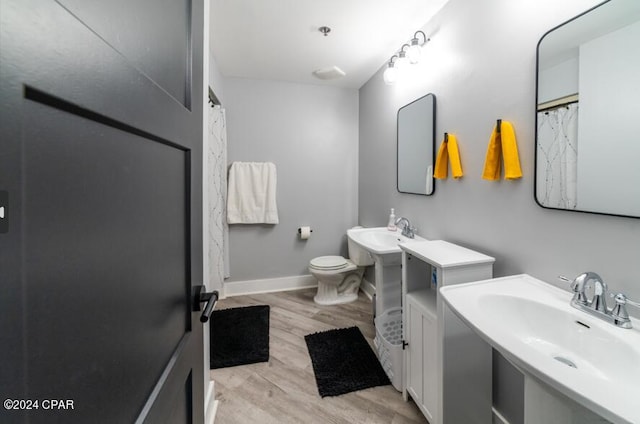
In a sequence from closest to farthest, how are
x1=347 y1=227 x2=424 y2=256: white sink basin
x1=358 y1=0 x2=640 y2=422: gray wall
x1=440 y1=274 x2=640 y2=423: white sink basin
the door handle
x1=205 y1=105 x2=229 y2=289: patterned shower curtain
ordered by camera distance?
x1=440 y1=274 x2=640 y2=423: white sink basin
the door handle
x1=358 y1=0 x2=640 y2=422: gray wall
x1=347 y1=227 x2=424 y2=256: white sink basin
x1=205 y1=105 x2=229 y2=289: patterned shower curtain

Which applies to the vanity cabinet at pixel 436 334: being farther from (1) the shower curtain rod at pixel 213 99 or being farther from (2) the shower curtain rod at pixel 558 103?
(1) the shower curtain rod at pixel 213 99

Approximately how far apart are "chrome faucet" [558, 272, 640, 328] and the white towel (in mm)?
2464

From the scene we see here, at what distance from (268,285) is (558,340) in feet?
8.51

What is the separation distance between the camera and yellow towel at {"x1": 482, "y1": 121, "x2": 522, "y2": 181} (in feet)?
3.81

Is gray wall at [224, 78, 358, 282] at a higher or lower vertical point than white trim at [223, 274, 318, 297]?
higher

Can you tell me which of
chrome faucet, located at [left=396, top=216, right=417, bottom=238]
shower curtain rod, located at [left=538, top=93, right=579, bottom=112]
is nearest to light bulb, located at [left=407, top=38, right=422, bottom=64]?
shower curtain rod, located at [left=538, top=93, right=579, bottom=112]

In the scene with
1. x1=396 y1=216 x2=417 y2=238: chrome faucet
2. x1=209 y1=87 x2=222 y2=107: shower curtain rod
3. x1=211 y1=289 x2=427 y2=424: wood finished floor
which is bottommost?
x1=211 y1=289 x2=427 y2=424: wood finished floor

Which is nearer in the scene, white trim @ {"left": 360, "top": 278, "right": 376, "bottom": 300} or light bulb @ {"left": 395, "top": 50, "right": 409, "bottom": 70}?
light bulb @ {"left": 395, "top": 50, "right": 409, "bottom": 70}

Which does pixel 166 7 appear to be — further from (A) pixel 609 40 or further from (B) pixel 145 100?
(A) pixel 609 40

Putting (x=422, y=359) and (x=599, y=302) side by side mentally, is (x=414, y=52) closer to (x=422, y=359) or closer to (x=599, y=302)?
(x=599, y=302)

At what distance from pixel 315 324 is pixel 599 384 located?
6.45 feet

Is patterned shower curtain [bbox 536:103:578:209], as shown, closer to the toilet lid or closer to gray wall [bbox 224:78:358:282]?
the toilet lid

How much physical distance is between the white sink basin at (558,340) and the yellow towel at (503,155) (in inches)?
18.5

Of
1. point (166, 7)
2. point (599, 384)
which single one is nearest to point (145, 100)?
point (166, 7)
